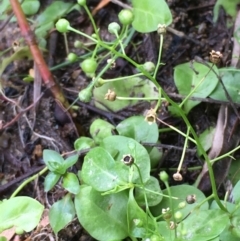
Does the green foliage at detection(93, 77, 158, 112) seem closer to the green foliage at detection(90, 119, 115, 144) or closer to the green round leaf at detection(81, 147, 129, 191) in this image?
the green foliage at detection(90, 119, 115, 144)

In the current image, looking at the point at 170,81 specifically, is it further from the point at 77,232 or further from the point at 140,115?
the point at 77,232

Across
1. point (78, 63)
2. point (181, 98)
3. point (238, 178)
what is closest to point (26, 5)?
point (78, 63)

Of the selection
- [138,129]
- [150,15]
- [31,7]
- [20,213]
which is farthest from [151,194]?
[31,7]

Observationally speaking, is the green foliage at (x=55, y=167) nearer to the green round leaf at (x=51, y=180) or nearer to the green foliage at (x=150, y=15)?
the green round leaf at (x=51, y=180)

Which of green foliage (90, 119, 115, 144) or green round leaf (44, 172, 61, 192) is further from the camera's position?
green foliage (90, 119, 115, 144)

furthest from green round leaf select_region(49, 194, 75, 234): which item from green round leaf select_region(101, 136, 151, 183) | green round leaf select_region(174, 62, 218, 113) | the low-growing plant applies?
green round leaf select_region(174, 62, 218, 113)

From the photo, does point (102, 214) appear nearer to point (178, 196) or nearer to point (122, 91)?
point (178, 196)
